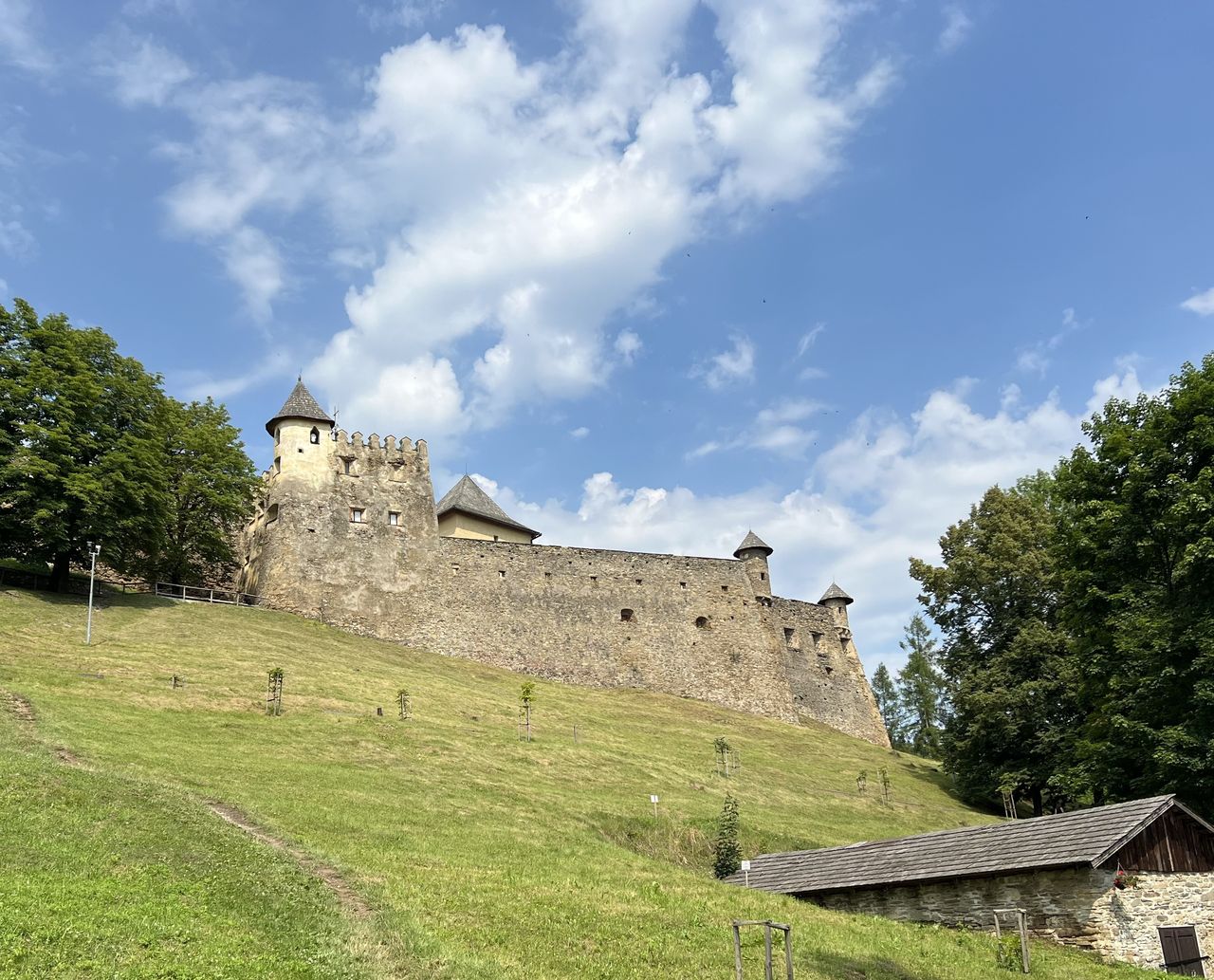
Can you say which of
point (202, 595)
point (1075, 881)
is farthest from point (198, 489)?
point (1075, 881)

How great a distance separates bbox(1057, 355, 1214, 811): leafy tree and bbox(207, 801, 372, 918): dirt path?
15512 millimetres

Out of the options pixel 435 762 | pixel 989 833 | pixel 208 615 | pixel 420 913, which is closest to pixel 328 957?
pixel 420 913

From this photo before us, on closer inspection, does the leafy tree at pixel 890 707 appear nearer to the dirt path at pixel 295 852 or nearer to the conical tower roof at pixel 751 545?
the conical tower roof at pixel 751 545

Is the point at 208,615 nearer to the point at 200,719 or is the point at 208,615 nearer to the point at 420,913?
the point at 200,719

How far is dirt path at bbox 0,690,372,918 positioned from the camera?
38.2 feet

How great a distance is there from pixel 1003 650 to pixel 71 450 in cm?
3349

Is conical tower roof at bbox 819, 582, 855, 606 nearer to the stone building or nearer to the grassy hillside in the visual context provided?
the grassy hillside

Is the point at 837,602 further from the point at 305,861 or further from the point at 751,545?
the point at 305,861

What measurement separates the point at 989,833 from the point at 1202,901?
3.14 metres

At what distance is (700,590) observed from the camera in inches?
1914

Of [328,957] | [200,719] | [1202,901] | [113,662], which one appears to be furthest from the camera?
[113,662]

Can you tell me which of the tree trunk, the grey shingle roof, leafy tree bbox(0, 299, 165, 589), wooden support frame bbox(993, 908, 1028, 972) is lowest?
wooden support frame bbox(993, 908, 1028, 972)

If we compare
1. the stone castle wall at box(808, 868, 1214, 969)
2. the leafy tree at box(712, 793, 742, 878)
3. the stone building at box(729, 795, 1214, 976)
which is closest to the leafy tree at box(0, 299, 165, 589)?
the leafy tree at box(712, 793, 742, 878)

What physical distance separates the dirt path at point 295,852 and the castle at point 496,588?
23516 millimetres
